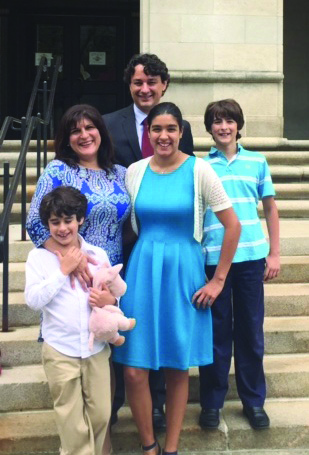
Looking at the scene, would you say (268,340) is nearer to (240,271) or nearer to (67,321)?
(240,271)

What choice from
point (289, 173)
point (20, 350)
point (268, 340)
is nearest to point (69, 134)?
point (20, 350)

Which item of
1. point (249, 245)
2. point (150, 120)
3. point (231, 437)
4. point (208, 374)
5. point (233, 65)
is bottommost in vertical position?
point (231, 437)

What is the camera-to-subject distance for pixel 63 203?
3395 millimetres

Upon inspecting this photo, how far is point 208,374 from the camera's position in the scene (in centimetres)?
417

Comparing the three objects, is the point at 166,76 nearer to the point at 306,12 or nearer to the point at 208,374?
the point at 208,374

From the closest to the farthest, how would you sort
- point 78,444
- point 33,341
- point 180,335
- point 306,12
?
point 78,444 → point 180,335 → point 33,341 → point 306,12

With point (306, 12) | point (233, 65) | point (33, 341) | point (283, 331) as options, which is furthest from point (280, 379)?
point (306, 12)

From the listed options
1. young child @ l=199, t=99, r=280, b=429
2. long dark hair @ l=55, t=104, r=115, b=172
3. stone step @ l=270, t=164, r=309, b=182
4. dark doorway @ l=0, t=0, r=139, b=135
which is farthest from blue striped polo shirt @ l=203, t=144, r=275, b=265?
dark doorway @ l=0, t=0, r=139, b=135

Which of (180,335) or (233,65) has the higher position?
(233,65)

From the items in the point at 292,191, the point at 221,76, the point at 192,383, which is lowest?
the point at 192,383

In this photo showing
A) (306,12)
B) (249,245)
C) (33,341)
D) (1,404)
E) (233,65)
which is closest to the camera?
(249,245)

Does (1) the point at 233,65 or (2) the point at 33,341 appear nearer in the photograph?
(2) the point at 33,341

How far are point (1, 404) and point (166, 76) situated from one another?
2.16 meters

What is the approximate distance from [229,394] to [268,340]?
54 centimetres
